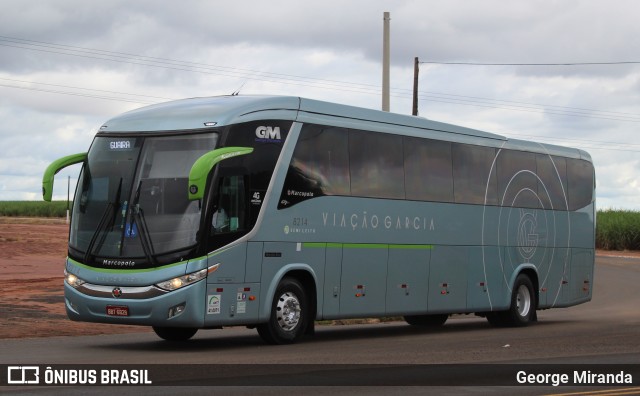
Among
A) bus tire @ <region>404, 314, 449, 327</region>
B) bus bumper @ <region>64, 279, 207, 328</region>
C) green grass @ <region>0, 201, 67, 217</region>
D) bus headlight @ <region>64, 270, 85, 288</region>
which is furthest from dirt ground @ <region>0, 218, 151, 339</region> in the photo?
green grass @ <region>0, 201, 67, 217</region>

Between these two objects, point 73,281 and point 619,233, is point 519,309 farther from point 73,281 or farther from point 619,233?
point 619,233

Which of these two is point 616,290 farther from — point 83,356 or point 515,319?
point 83,356

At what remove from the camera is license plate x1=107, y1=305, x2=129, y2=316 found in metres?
17.1

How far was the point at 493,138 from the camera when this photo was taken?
971 inches

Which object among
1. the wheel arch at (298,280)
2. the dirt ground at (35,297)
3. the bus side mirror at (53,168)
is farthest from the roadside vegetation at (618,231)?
the bus side mirror at (53,168)

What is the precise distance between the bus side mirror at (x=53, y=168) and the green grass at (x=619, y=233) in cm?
5953

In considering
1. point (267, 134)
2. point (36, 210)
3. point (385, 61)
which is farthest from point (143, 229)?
point (36, 210)

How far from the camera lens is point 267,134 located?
1838 centimetres

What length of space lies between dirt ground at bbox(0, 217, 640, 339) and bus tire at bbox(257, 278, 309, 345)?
4371mm

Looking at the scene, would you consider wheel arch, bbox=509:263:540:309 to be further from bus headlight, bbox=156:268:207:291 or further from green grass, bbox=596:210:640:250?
green grass, bbox=596:210:640:250

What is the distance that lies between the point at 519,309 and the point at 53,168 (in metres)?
10.9

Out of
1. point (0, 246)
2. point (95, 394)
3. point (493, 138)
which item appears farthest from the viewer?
point (0, 246)

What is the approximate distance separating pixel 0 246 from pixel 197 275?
36.1 meters

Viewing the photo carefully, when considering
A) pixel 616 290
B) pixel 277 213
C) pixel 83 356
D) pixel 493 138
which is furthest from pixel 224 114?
pixel 616 290
